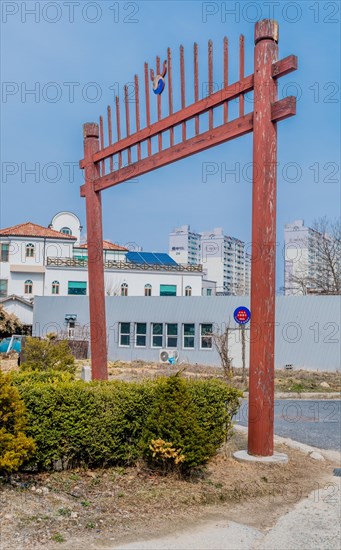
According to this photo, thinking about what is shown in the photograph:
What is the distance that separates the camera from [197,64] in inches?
319

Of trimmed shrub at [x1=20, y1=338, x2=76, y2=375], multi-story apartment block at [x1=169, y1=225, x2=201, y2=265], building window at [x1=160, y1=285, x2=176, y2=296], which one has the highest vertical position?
multi-story apartment block at [x1=169, y1=225, x2=201, y2=265]

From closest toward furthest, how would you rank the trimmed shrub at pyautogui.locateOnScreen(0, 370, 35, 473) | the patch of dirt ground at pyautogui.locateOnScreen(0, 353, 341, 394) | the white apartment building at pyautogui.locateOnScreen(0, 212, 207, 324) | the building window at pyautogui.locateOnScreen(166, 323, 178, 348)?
the trimmed shrub at pyautogui.locateOnScreen(0, 370, 35, 473), the patch of dirt ground at pyautogui.locateOnScreen(0, 353, 341, 394), the building window at pyautogui.locateOnScreen(166, 323, 178, 348), the white apartment building at pyautogui.locateOnScreen(0, 212, 207, 324)

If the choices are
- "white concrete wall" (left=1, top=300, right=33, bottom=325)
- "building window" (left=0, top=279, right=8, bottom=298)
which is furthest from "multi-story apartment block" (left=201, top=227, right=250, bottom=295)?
"white concrete wall" (left=1, top=300, right=33, bottom=325)

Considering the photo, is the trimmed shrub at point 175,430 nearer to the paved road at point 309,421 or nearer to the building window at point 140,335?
the paved road at point 309,421

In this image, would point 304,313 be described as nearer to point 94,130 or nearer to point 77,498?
point 94,130

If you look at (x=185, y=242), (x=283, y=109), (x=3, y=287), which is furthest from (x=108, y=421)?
(x=185, y=242)

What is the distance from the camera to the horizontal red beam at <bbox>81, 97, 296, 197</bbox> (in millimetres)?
7441

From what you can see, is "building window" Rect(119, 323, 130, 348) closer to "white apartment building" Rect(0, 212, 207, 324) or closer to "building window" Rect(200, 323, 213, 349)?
"building window" Rect(200, 323, 213, 349)

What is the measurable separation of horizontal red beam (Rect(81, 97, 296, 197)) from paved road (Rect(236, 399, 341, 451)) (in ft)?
17.5

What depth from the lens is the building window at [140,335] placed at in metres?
30.8

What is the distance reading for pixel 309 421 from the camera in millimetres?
13359

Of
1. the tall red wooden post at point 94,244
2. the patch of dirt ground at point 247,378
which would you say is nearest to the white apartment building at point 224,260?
the patch of dirt ground at point 247,378

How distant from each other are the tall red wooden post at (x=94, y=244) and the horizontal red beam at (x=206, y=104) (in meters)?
1.07

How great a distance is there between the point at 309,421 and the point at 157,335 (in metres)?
17.5
